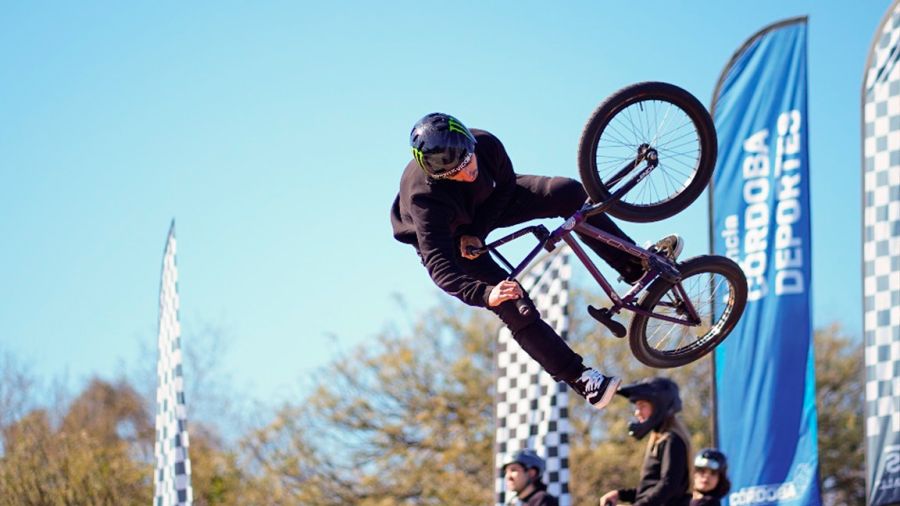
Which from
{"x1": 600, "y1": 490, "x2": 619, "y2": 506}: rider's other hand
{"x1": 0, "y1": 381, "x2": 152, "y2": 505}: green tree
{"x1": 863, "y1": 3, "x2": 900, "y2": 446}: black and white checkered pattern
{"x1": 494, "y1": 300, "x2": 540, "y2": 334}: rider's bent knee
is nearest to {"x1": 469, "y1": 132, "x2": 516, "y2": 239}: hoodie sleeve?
{"x1": 494, "y1": 300, "x2": 540, "y2": 334}: rider's bent knee

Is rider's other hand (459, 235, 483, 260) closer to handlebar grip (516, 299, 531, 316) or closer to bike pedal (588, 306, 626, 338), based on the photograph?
handlebar grip (516, 299, 531, 316)

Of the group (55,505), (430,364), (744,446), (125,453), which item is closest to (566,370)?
(744,446)

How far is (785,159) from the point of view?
36.0ft

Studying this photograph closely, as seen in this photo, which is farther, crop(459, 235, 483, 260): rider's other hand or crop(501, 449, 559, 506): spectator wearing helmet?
crop(501, 449, 559, 506): spectator wearing helmet

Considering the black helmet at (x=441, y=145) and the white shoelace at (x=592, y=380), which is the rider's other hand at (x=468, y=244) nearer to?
the black helmet at (x=441, y=145)

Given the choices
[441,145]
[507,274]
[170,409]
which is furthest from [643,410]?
[170,409]

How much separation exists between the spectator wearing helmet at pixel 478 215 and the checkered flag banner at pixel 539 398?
3.51m

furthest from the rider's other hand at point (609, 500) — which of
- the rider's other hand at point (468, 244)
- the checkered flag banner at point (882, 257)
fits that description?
the checkered flag banner at point (882, 257)

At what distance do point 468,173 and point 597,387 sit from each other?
1381mm

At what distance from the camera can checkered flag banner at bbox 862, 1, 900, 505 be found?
1008 centimetres

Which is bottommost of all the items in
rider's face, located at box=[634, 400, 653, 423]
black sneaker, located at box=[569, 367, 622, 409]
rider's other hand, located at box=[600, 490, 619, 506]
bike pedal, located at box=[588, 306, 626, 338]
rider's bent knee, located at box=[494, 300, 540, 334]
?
rider's other hand, located at box=[600, 490, 619, 506]

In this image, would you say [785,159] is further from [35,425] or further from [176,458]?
[35,425]

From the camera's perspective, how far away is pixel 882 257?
10.5 metres

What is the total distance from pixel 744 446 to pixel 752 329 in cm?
102
